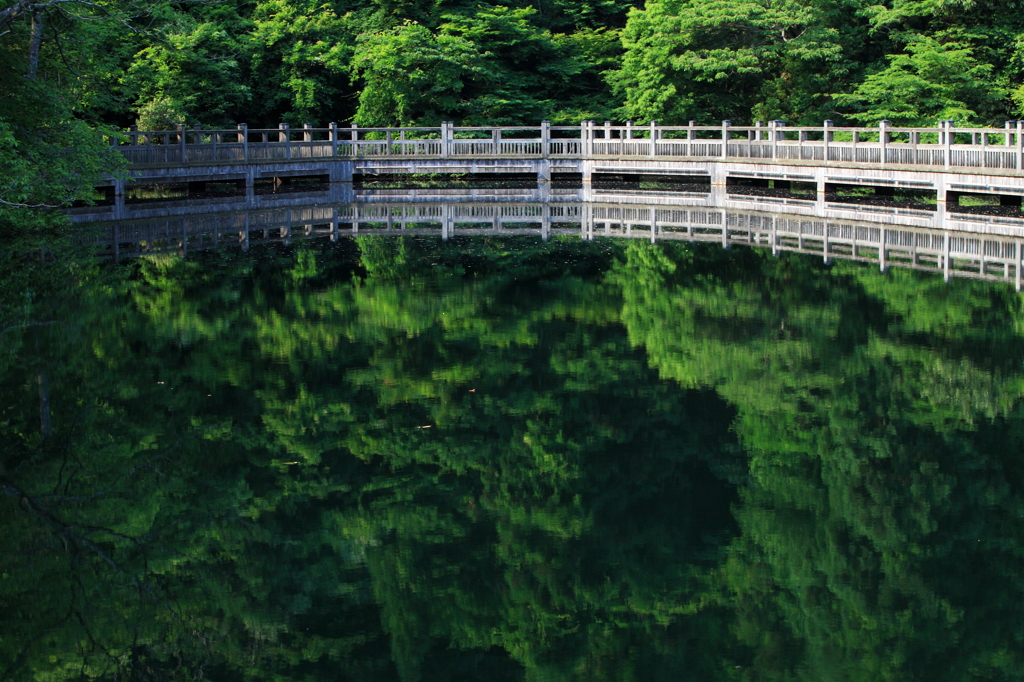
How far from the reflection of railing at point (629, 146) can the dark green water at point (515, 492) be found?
1068cm

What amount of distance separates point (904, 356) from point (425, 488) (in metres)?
5.58

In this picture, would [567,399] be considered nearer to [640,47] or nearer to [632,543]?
[632,543]

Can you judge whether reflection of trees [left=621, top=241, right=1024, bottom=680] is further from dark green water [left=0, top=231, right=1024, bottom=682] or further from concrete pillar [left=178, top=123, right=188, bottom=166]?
concrete pillar [left=178, top=123, right=188, bottom=166]

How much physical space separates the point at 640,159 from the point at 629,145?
96 cm

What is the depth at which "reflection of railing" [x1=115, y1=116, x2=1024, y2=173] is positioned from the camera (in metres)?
24.8

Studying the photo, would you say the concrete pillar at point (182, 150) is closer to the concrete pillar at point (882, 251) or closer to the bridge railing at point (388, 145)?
the bridge railing at point (388, 145)

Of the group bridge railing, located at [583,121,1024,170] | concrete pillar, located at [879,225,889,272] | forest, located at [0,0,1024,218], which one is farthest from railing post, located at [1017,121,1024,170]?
forest, located at [0,0,1024,218]

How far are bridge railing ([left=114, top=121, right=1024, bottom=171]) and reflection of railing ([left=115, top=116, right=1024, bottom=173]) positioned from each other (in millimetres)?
24

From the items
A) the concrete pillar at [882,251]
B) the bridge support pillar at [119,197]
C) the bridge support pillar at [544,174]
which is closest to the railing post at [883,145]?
the concrete pillar at [882,251]

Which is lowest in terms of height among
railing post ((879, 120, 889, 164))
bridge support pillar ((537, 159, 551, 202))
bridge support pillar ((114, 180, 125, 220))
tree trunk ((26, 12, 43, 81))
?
bridge support pillar ((114, 180, 125, 220))

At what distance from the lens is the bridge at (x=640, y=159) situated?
24.5 meters

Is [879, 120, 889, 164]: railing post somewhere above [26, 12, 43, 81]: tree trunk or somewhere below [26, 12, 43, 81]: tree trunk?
below

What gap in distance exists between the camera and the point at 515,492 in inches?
320

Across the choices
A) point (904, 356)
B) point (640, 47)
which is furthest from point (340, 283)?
point (640, 47)
